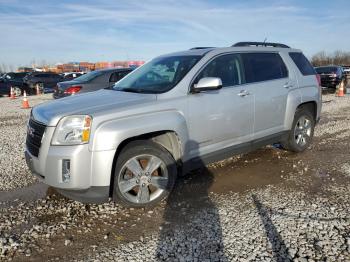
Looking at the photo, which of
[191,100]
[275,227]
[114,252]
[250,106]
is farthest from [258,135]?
[114,252]

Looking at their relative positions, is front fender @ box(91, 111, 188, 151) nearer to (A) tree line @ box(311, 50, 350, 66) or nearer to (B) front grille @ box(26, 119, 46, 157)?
(B) front grille @ box(26, 119, 46, 157)

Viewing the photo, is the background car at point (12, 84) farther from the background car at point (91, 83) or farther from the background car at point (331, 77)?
the background car at point (331, 77)

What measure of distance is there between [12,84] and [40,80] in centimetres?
223

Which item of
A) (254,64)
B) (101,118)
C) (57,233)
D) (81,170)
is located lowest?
(57,233)

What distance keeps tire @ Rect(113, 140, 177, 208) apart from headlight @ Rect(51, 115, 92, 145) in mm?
499

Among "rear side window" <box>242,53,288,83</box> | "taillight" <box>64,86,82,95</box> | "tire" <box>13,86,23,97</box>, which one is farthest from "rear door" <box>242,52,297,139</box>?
"tire" <box>13,86,23,97</box>

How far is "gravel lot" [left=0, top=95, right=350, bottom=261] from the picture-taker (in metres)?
3.27

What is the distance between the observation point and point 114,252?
3.31 meters

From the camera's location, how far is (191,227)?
3729 mm

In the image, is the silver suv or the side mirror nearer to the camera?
the silver suv

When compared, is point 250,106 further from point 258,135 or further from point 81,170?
point 81,170

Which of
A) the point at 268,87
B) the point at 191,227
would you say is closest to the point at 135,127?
the point at 191,227

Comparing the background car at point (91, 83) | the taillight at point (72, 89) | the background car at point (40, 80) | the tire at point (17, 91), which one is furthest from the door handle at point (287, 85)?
the background car at point (40, 80)

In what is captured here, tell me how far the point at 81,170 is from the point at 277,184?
9.19 feet
